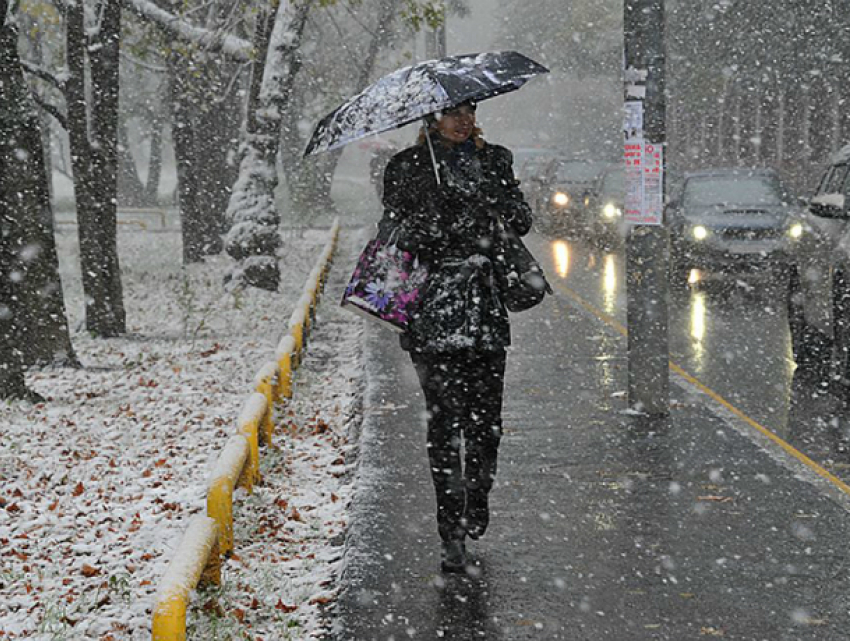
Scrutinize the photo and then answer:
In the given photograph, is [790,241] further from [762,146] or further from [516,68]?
[762,146]

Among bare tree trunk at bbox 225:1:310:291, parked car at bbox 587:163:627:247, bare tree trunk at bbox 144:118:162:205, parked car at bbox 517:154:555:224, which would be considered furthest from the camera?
bare tree trunk at bbox 144:118:162:205

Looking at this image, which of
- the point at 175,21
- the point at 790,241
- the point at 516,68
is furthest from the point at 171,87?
the point at 516,68

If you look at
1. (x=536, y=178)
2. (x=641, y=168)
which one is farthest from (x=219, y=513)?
(x=536, y=178)

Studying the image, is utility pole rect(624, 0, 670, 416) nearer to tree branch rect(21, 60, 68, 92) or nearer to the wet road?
the wet road

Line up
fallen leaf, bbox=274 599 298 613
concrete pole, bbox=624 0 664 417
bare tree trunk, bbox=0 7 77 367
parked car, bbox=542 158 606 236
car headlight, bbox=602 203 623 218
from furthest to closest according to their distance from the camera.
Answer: parked car, bbox=542 158 606 236, car headlight, bbox=602 203 623 218, bare tree trunk, bbox=0 7 77 367, concrete pole, bbox=624 0 664 417, fallen leaf, bbox=274 599 298 613

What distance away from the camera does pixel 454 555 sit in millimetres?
5676

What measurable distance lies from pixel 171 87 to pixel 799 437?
50.5 feet

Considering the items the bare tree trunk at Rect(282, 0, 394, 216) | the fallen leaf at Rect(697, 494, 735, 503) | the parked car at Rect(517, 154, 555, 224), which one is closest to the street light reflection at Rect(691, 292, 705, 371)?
the fallen leaf at Rect(697, 494, 735, 503)

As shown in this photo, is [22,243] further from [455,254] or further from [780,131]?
[780,131]

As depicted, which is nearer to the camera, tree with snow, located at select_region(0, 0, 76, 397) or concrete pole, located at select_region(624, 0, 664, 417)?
concrete pole, located at select_region(624, 0, 664, 417)

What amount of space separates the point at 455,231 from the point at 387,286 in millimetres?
372

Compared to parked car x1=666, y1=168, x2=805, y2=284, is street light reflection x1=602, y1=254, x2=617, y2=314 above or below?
below

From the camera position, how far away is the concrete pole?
8219 millimetres

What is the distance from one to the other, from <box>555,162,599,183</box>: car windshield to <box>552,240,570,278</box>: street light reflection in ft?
8.24
